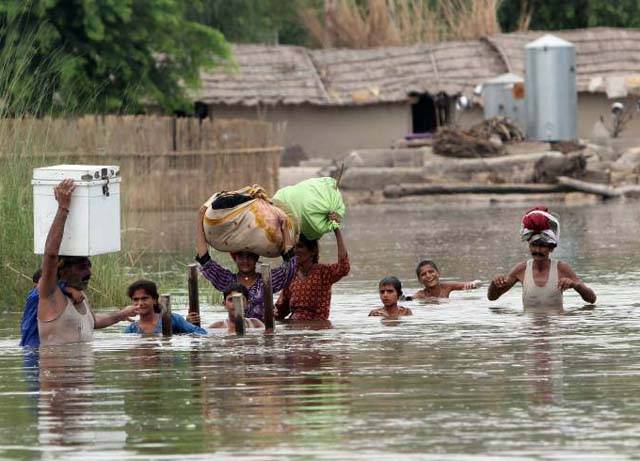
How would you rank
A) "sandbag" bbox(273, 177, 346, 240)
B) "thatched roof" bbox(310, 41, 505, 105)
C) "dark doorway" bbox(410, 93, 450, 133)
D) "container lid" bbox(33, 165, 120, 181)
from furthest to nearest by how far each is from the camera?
"dark doorway" bbox(410, 93, 450, 133) → "thatched roof" bbox(310, 41, 505, 105) → "sandbag" bbox(273, 177, 346, 240) → "container lid" bbox(33, 165, 120, 181)

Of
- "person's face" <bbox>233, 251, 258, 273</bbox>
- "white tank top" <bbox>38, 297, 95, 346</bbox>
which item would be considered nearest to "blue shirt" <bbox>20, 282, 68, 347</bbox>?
"white tank top" <bbox>38, 297, 95, 346</bbox>

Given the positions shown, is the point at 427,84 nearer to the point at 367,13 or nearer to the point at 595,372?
the point at 367,13

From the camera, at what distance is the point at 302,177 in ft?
109

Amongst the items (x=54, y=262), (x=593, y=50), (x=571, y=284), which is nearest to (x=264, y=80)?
(x=593, y=50)

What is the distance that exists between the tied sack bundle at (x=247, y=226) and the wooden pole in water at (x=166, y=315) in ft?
2.20

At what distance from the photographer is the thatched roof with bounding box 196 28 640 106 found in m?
38.2

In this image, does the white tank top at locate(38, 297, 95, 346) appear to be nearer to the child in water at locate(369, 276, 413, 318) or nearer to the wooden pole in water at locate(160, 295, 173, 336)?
the wooden pole in water at locate(160, 295, 173, 336)

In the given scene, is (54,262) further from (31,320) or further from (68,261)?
(31,320)

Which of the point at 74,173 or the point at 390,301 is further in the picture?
the point at 390,301

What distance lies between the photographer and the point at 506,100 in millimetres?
36781

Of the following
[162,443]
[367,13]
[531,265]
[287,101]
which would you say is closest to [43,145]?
[531,265]

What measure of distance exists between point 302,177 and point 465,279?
15.3 meters

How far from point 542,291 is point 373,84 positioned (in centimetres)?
2522

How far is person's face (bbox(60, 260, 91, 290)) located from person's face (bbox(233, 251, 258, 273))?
1.59 metres
